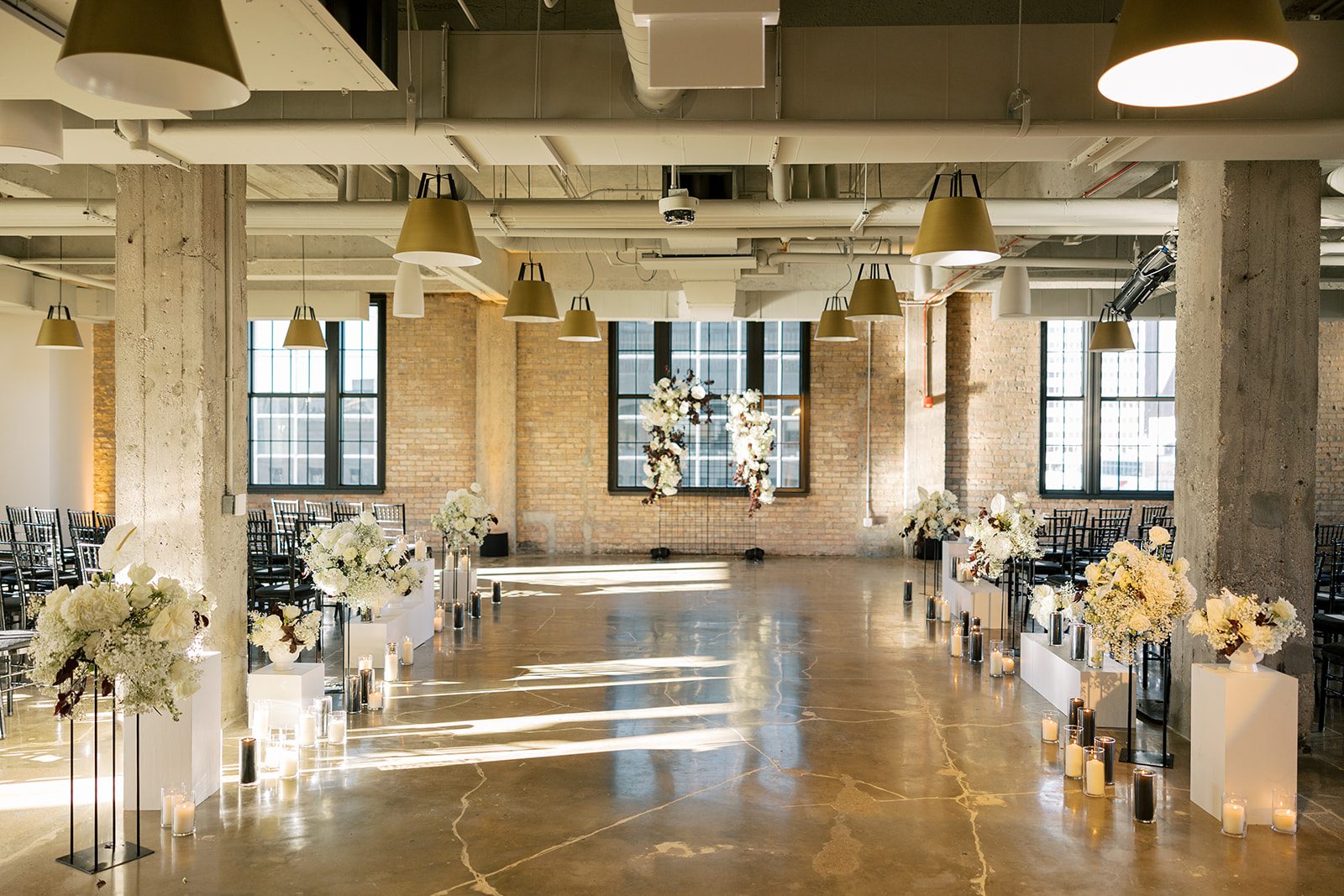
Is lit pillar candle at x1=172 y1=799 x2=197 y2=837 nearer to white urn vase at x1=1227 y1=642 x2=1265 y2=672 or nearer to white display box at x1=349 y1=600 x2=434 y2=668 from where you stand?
white display box at x1=349 y1=600 x2=434 y2=668

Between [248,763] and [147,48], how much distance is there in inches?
158

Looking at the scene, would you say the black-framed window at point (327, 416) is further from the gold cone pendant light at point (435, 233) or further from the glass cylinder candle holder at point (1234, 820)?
the glass cylinder candle holder at point (1234, 820)

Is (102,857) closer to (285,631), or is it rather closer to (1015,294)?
(285,631)

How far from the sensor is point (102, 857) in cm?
430

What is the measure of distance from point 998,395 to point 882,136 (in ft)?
34.7

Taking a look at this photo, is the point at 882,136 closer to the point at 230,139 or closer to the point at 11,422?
the point at 230,139

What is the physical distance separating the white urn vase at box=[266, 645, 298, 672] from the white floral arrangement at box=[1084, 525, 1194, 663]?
4.58 metres

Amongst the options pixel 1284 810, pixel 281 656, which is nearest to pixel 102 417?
pixel 281 656

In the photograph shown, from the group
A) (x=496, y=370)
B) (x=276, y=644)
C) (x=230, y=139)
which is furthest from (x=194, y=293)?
(x=496, y=370)

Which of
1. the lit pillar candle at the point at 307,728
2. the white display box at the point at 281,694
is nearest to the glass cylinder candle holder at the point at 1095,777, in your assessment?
the lit pillar candle at the point at 307,728

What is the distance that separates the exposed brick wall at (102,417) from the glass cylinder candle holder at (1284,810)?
52.7ft

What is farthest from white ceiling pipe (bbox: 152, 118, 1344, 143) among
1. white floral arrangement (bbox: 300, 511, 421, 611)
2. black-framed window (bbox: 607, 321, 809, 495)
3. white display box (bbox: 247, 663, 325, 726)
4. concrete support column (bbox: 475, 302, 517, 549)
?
black-framed window (bbox: 607, 321, 809, 495)

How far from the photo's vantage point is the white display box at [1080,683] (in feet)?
20.5

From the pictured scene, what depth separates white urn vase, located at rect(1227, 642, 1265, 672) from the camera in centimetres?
483
